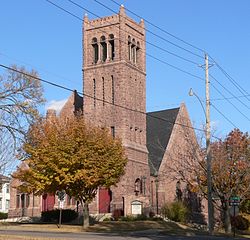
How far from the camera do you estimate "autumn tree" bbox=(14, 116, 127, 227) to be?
1535 inches

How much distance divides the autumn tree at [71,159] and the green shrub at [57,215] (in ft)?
34.8

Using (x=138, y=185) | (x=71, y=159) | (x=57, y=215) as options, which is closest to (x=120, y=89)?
(x=138, y=185)

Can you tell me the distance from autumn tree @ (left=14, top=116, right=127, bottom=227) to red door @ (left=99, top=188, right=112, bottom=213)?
37.0 ft

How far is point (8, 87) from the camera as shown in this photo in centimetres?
3716

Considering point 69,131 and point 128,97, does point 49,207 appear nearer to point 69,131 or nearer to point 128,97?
point 128,97

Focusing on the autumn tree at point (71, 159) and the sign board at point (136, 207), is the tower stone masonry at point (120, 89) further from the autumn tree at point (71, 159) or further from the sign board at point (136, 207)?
the autumn tree at point (71, 159)

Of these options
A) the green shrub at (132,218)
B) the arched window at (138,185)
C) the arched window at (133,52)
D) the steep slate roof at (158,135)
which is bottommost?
the green shrub at (132,218)

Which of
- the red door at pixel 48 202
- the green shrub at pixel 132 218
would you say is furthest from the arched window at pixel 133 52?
the red door at pixel 48 202

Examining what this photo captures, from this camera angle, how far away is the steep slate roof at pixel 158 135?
193 ft

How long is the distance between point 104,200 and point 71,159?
15411 millimetres

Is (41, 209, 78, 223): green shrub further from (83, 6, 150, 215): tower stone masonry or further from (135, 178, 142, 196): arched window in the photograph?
(135, 178, 142, 196): arched window

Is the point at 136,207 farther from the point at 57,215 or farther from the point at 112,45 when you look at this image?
the point at 112,45

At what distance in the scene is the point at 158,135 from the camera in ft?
205

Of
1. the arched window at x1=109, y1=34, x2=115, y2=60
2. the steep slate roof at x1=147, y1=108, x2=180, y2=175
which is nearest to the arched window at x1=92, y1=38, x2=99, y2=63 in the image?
the arched window at x1=109, y1=34, x2=115, y2=60
